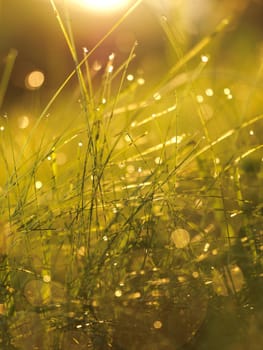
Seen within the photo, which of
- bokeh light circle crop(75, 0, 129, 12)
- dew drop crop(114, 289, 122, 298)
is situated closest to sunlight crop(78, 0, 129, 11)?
bokeh light circle crop(75, 0, 129, 12)

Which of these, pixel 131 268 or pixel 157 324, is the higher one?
pixel 131 268

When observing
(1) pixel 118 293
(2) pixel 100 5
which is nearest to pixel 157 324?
(1) pixel 118 293

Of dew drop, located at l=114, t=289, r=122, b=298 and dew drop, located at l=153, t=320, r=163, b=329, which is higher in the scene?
dew drop, located at l=114, t=289, r=122, b=298

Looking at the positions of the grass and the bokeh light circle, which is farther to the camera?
the bokeh light circle

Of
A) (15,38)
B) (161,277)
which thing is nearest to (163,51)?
(15,38)

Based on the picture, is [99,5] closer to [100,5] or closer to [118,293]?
[100,5]

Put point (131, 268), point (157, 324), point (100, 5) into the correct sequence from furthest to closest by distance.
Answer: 1. point (100, 5)
2. point (131, 268)
3. point (157, 324)

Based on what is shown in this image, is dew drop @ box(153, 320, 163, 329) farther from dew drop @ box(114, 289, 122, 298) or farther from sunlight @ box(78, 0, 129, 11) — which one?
sunlight @ box(78, 0, 129, 11)

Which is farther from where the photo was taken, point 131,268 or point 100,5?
point 100,5

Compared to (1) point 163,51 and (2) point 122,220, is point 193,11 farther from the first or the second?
(2) point 122,220

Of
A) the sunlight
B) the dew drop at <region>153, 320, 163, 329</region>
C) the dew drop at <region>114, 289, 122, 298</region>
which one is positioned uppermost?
the sunlight

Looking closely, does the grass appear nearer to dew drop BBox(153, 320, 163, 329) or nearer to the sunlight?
dew drop BBox(153, 320, 163, 329)
